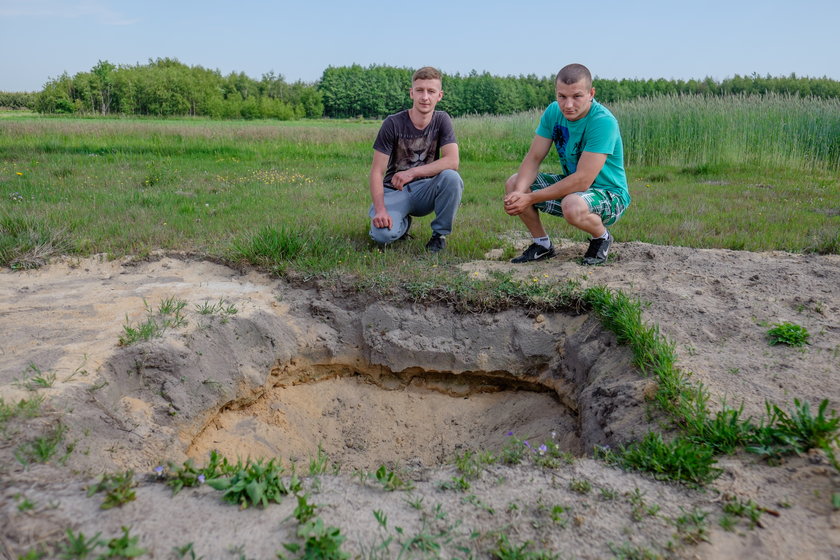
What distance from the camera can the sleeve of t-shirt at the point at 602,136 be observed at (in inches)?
173

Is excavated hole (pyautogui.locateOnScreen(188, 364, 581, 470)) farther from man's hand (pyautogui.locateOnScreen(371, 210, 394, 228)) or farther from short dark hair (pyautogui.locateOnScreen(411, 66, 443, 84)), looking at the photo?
short dark hair (pyautogui.locateOnScreen(411, 66, 443, 84))

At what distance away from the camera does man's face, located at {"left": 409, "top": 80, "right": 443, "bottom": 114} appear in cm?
497

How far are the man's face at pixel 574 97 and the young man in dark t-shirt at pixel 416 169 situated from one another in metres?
1.13

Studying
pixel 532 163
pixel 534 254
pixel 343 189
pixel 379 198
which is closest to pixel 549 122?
pixel 532 163

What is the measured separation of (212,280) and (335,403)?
1424mm

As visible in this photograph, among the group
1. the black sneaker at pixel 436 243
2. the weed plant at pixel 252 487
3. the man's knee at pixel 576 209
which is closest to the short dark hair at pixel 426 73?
the black sneaker at pixel 436 243

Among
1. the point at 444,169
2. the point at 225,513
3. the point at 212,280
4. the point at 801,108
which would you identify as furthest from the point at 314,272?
the point at 801,108

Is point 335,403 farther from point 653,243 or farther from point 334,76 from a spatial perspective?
point 334,76

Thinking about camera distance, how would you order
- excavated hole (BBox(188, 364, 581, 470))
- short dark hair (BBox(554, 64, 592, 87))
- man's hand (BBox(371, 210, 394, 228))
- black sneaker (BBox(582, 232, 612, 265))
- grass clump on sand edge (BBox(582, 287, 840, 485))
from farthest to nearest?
man's hand (BBox(371, 210, 394, 228))
black sneaker (BBox(582, 232, 612, 265))
short dark hair (BBox(554, 64, 592, 87))
excavated hole (BBox(188, 364, 581, 470))
grass clump on sand edge (BBox(582, 287, 840, 485))

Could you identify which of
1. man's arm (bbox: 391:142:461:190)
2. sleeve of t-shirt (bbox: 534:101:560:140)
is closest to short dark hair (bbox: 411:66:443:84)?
man's arm (bbox: 391:142:461:190)

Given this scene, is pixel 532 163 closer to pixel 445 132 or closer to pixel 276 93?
pixel 445 132

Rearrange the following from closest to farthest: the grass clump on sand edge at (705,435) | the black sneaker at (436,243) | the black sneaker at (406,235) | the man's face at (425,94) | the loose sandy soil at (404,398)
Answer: the loose sandy soil at (404,398) < the grass clump on sand edge at (705,435) < the man's face at (425,94) < the black sneaker at (436,243) < the black sneaker at (406,235)

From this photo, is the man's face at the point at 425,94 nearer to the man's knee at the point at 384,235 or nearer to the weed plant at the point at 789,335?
the man's knee at the point at 384,235

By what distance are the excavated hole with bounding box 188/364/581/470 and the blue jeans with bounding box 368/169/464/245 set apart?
1459 mm
